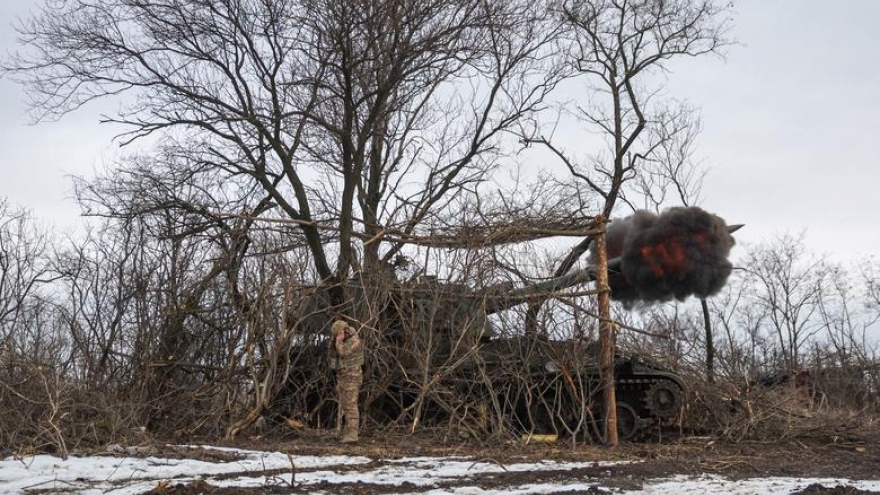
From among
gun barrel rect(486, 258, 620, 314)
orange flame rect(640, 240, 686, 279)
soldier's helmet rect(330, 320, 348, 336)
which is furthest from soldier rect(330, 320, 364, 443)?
orange flame rect(640, 240, 686, 279)

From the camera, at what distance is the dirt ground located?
365 inches

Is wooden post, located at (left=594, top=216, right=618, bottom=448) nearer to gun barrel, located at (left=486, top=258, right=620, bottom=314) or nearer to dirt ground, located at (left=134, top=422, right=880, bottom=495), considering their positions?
dirt ground, located at (left=134, top=422, right=880, bottom=495)

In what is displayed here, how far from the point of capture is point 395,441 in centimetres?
1341

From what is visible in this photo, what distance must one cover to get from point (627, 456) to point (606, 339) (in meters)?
1.88

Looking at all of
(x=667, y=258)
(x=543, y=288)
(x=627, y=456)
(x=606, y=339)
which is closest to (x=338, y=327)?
(x=543, y=288)

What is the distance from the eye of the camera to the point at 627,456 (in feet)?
40.0

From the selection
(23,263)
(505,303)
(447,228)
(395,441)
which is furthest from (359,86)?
(23,263)

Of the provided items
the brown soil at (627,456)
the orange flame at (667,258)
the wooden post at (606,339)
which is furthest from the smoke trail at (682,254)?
the brown soil at (627,456)

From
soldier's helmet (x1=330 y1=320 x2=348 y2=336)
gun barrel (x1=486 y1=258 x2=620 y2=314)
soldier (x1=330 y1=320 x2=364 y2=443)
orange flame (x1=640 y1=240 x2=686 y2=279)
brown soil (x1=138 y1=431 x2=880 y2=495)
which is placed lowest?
brown soil (x1=138 y1=431 x2=880 y2=495)

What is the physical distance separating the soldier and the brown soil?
401 mm

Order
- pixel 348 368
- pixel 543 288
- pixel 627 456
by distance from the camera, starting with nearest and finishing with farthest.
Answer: pixel 627 456 → pixel 348 368 → pixel 543 288

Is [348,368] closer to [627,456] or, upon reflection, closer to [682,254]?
[627,456]

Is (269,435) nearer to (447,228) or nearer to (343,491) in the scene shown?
(447,228)

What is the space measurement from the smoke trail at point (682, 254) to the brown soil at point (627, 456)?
7.10ft
